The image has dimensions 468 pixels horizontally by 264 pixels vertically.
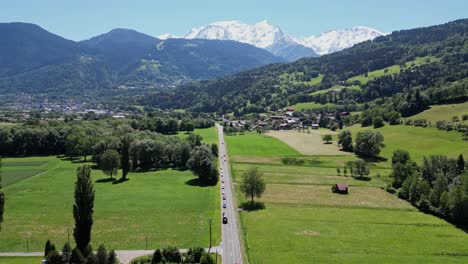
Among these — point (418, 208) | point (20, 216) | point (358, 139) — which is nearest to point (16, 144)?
point (20, 216)

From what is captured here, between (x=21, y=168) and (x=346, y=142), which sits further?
(x=346, y=142)

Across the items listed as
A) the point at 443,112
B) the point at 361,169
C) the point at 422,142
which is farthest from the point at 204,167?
the point at 443,112

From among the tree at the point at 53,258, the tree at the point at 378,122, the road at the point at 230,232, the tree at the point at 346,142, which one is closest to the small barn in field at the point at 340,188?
the road at the point at 230,232

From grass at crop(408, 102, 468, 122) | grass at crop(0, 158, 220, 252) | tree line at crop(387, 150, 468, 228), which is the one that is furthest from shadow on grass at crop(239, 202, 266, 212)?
grass at crop(408, 102, 468, 122)

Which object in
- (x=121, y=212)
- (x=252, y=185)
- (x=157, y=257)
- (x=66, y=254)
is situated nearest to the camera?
(x=66, y=254)

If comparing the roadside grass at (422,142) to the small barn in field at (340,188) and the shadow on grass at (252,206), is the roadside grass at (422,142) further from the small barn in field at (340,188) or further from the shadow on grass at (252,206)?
the shadow on grass at (252,206)

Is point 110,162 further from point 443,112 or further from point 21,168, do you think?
point 443,112

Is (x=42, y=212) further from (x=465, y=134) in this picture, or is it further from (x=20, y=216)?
(x=465, y=134)
